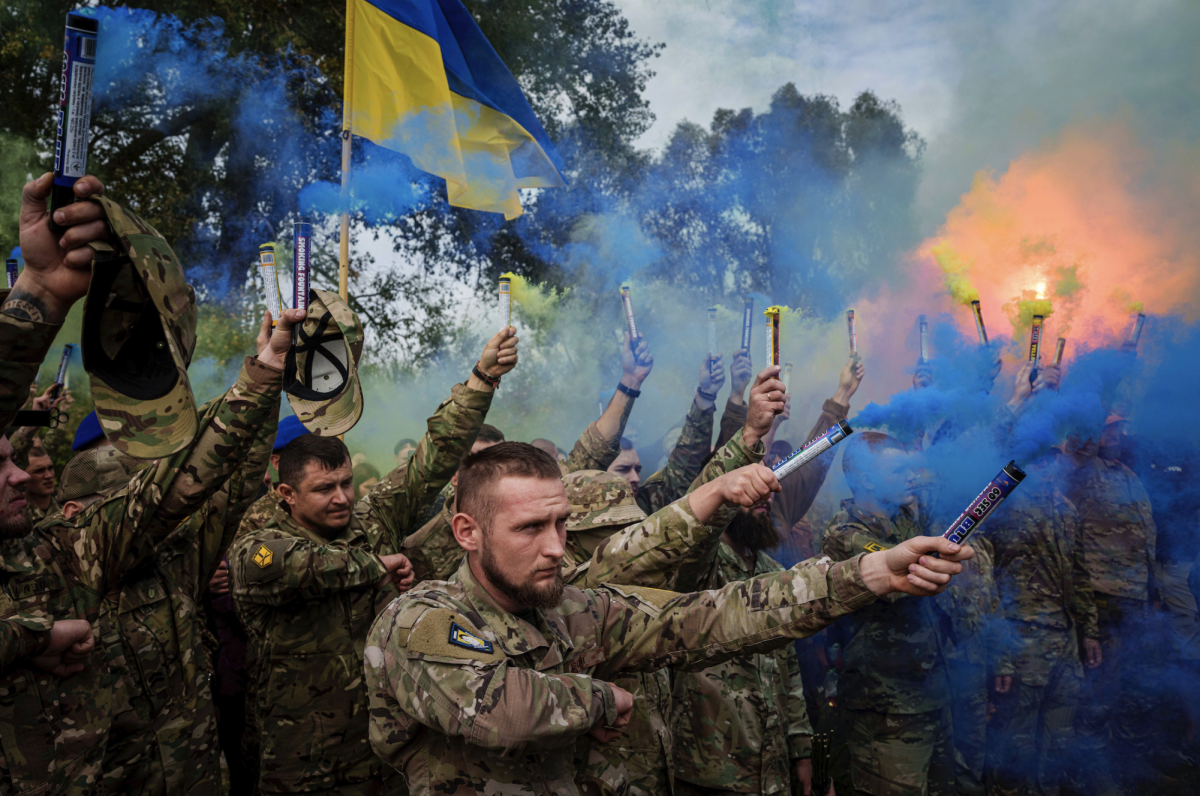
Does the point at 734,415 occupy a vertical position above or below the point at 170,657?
above

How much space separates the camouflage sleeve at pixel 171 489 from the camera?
9.29 feet

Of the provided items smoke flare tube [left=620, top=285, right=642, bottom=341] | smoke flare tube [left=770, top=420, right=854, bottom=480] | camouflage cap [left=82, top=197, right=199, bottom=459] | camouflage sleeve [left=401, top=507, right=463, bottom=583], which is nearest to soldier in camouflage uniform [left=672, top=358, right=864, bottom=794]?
smoke flare tube [left=770, top=420, right=854, bottom=480]

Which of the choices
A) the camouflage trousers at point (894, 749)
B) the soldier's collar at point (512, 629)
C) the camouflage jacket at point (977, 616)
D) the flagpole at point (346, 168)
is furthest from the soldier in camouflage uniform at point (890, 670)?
the flagpole at point (346, 168)

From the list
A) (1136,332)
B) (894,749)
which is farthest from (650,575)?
(1136,332)

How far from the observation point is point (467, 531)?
97.0 inches

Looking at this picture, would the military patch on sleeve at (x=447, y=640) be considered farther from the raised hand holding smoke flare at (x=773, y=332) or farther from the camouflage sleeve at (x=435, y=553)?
the camouflage sleeve at (x=435, y=553)

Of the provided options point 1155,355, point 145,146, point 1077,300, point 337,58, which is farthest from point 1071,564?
point 145,146

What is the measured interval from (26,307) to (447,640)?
1.27 meters

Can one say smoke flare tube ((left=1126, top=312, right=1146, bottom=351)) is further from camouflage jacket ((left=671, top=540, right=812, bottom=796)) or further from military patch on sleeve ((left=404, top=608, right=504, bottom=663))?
military patch on sleeve ((left=404, top=608, right=504, bottom=663))

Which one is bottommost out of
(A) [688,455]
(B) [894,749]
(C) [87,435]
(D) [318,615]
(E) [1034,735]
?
(E) [1034,735]

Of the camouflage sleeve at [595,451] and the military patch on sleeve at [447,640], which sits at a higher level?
the camouflage sleeve at [595,451]

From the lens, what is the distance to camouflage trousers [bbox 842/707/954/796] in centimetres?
490

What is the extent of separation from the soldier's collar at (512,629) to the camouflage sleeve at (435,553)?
8.29 feet

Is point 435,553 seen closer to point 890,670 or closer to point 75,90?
point 890,670
